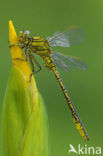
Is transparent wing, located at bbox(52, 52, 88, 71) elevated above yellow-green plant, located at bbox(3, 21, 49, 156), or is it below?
above

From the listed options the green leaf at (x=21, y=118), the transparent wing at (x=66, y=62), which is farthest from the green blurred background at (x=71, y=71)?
the green leaf at (x=21, y=118)

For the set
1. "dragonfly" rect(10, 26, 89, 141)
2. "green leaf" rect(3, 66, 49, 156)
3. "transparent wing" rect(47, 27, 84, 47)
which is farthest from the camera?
"transparent wing" rect(47, 27, 84, 47)

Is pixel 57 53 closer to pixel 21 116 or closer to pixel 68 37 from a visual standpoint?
pixel 68 37

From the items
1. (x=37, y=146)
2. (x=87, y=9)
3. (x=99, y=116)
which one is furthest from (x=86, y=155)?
(x=87, y=9)

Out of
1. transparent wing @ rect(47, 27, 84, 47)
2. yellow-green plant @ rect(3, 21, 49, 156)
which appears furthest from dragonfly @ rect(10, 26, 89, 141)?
yellow-green plant @ rect(3, 21, 49, 156)

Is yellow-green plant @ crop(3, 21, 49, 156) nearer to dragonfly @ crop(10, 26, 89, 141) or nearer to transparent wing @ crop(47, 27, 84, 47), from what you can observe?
dragonfly @ crop(10, 26, 89, 141)

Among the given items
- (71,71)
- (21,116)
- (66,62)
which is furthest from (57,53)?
(21,116)

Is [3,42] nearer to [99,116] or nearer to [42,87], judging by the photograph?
[42,87]
